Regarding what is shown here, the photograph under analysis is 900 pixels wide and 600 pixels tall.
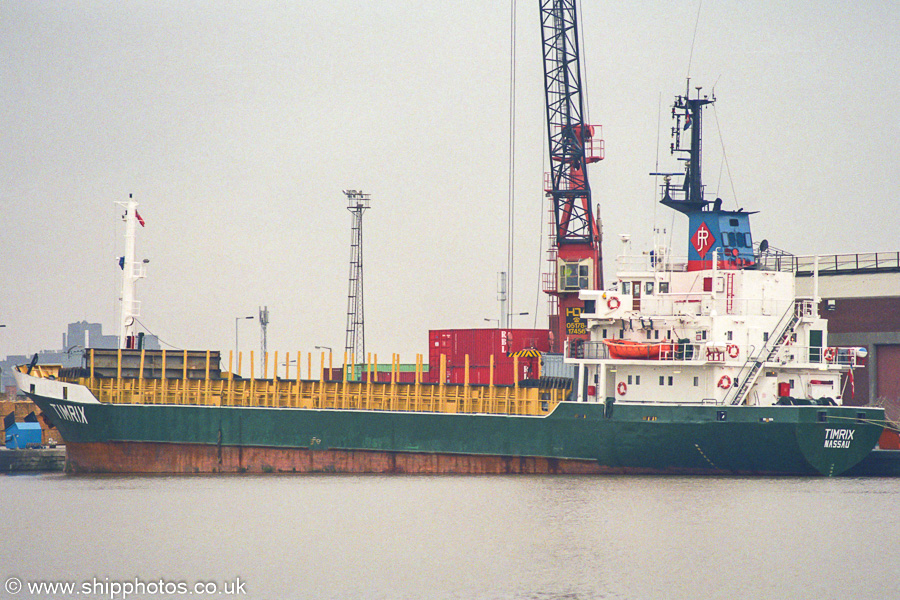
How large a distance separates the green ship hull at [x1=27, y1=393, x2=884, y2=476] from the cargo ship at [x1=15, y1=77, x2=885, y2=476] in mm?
54

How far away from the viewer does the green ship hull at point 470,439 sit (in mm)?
41719

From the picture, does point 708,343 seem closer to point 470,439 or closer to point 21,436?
point 470,439

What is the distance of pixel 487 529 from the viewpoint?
108ft

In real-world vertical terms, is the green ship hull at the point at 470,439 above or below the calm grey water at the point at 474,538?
above

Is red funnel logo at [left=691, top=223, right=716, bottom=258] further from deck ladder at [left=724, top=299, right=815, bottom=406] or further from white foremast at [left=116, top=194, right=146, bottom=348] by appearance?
white foremast at [left=116, top=194, right=146, bottom=348]

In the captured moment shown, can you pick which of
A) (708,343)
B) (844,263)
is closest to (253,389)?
(708,343)

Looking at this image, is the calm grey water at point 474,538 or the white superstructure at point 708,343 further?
the white superstructure at point 708,343

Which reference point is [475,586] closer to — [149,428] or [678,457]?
[678,457]

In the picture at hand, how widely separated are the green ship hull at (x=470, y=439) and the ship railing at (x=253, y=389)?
3.89 feet

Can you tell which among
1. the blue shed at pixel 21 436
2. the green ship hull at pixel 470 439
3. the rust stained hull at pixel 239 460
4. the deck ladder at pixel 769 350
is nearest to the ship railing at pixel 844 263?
the deck ladder at pixel 769 350

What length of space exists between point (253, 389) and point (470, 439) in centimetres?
998

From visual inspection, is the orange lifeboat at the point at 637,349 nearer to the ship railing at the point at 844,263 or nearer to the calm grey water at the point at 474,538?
the calm grey water at the point at 474,538

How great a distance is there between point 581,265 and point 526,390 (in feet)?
52.0

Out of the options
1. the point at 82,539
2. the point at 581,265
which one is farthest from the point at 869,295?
the point at 82,539
